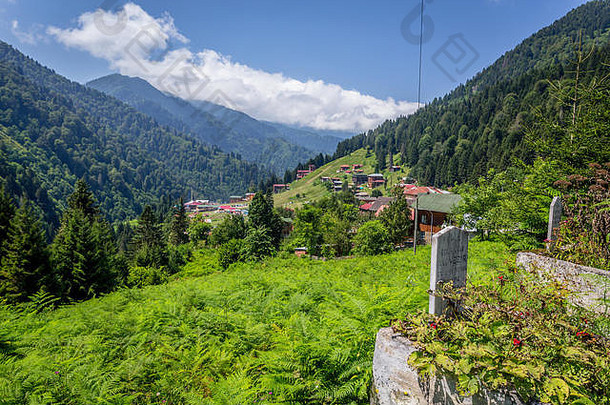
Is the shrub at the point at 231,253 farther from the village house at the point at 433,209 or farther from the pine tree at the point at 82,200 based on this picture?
the village house at the point at 433,209

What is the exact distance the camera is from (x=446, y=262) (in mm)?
3283

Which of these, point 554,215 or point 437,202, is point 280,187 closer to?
point 437,202

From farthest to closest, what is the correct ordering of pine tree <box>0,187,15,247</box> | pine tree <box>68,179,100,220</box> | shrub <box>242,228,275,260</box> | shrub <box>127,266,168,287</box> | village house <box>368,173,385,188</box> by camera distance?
village house <box>368,173,385,188</box>
shrub <box>242,228,275,260</box>
pine tree <box>68,179,100,220</box>
shrub <box>127,266,168,287</box>
pine tree <box>0,187,15,247</box>

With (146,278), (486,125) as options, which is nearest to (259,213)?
(146,278)

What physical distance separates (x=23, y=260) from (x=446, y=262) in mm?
20348

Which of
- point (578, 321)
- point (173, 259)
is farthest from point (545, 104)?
point (578, 321)

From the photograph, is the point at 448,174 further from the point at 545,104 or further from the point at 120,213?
the point at 120,213

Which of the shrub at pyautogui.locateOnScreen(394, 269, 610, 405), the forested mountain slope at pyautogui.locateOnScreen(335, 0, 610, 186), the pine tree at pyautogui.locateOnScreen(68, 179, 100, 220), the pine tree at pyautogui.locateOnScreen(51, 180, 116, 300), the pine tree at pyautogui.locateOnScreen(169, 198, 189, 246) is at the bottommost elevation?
the pine tree at pyautogui.locateOnScreen(169, 198, 189, 246)

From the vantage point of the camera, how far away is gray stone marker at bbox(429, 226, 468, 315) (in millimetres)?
3195

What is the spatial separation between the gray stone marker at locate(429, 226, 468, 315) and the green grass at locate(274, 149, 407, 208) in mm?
119844

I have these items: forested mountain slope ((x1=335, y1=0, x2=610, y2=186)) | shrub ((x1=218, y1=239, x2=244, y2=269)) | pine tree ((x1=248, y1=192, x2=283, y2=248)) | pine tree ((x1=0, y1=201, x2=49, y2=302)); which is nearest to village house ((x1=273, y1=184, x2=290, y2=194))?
forested mountain slope ((x1=335, y1=0, x2=610, y2=186))

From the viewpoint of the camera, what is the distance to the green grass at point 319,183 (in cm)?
13455

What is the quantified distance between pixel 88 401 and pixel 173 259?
3600 centimetres

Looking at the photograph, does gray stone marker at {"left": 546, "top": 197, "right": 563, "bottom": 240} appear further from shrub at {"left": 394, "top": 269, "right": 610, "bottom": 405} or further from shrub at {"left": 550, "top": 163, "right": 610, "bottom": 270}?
shrub at {"left": 394, "top": 269, "right": 610, "bottom": 405}
